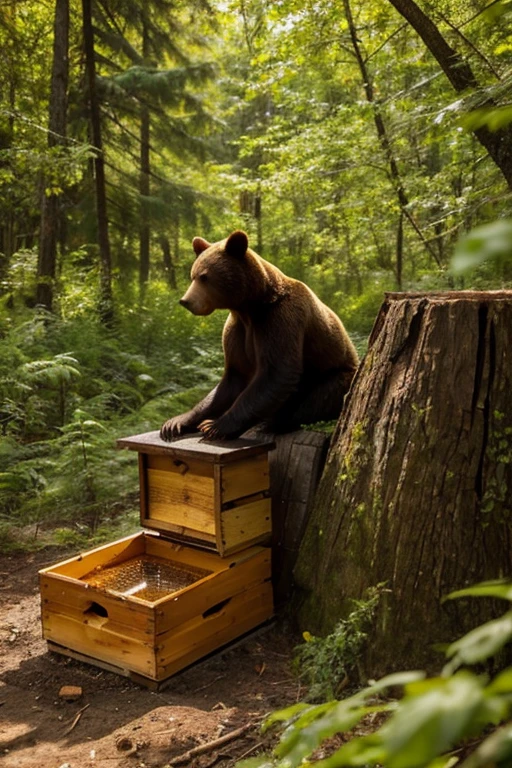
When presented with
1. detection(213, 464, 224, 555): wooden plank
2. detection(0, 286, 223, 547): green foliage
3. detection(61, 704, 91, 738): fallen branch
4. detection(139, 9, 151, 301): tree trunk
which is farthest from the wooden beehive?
detection(139, 9, 151, 301): tree trunk

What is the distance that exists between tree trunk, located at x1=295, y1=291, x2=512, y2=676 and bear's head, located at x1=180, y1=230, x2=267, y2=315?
0.92 meters

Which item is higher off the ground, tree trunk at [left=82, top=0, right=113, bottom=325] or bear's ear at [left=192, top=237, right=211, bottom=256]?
tree trunk at [left=82, top=0, right=113, bottom=325]

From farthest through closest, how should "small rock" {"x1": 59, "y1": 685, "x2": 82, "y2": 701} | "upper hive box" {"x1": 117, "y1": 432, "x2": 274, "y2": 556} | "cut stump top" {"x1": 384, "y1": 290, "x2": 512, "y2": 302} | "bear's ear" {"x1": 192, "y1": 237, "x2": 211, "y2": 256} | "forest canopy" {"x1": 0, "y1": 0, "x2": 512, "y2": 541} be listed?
Result: "forest canopy" {"x1": 0, "y1": 0, "x2": 512, "y2": 541}, "bear's ear" {"x1": 192, "y1": 237, "x2": 211, "y2": 256}, "upper hive box" {"x1": 117, "y1": 432, "x2": 274, "y2": 556}, "small rock" {"x1": 59, "y1": 685, "x2": 82, "y2": 701}, "cut stump top" {"x1": 384, "y1": 290, "x2": 512, "y2": 302}

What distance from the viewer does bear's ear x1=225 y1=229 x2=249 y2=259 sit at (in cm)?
373

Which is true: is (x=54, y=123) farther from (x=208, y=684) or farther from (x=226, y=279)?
(x=208, y=684)

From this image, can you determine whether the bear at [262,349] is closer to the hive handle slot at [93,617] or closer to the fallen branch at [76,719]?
the hive handle slot at [93,617]

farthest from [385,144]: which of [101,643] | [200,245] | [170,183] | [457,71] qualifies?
[101,643]

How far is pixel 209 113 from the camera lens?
16.2 meters

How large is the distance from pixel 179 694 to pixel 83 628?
2.25 ft

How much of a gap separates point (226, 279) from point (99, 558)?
1.87m

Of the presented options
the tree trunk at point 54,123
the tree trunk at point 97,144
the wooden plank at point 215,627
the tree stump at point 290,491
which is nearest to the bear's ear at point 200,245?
the tree stump at point 290,491

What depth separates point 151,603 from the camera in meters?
3.21

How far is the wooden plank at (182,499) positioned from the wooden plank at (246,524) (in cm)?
11

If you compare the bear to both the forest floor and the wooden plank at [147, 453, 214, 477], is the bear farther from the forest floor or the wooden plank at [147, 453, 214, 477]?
the forest floor
